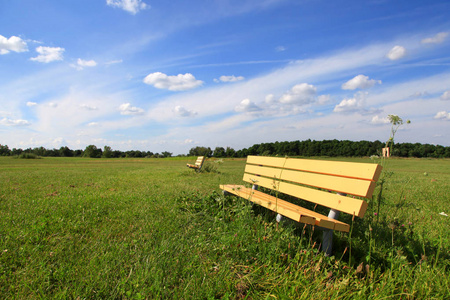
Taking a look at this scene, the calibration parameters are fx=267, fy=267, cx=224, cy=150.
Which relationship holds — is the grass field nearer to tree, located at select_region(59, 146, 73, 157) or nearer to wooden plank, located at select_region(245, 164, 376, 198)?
wooden plank, located at select_region(245, 164, 376, 198)

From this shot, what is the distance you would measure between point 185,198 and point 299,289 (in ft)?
9.64

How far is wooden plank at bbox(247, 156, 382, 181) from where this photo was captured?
8.36 feet

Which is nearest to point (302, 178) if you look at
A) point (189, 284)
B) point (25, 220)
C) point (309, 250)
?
point (309, 250)

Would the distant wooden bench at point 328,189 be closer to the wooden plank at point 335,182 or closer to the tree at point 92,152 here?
the wooden plank at point 335,182

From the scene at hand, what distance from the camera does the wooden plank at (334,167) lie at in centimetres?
255

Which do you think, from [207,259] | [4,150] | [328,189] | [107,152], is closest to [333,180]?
[328,189]

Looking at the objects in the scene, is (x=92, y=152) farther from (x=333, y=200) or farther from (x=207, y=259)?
(x=333, y=200)

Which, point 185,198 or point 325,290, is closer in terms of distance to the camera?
point 325,290

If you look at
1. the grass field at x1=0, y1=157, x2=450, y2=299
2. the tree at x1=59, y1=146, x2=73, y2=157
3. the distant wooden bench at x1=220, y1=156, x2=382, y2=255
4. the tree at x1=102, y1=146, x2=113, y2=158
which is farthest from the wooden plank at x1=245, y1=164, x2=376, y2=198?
the tree at x1=59, y1=146, x2=73, y2=157

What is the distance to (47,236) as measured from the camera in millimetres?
3371

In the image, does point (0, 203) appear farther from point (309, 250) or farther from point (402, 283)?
point (402, 283)

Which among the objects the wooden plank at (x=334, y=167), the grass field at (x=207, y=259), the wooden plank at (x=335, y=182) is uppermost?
the wooden plank at (x=334, y=167)

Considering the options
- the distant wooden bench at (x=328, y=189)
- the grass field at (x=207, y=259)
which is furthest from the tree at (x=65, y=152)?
the distant wooden bench at (x=328, y=189)

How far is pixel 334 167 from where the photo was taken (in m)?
3.09
